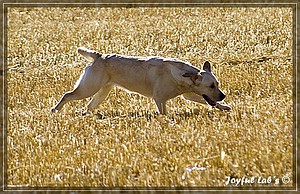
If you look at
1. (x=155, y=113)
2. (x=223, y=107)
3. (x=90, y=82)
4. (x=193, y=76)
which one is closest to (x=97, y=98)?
(x=90, y=82)

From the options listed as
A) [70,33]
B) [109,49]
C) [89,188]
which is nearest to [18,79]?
[109,49]

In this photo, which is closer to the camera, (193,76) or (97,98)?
(193,76)

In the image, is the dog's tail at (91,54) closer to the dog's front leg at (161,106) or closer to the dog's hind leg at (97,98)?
the dog's hind leg at (97,98)

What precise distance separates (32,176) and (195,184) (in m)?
1.92

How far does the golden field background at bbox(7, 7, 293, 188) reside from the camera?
733cm

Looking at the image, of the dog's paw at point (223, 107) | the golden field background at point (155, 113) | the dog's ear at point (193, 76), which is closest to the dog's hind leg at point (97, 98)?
the golden field background at point (155, 113)

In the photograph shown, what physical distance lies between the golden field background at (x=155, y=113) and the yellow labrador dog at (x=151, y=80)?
0.29 metres

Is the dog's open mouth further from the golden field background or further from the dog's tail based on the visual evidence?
the dog's tail

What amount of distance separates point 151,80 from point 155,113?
604mm

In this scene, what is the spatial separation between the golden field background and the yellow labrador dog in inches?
11.4

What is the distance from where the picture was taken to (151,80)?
38.0ft

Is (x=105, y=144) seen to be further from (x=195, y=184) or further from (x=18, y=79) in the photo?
(x=18, y=79)

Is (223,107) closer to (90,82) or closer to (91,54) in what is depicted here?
(90,82)

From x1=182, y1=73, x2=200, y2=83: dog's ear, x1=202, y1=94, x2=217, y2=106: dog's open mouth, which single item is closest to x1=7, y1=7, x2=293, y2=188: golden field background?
x1=202, y1=94, x2=217, y2=106: dog's open mouth
